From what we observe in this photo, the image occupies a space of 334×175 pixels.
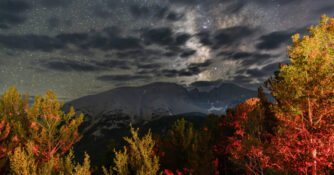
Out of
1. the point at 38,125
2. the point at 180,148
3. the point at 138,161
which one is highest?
the point at 38,125

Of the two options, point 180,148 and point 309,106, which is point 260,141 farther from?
point 180,148

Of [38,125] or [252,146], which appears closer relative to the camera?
[252,146]

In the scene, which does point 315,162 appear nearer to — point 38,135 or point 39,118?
point 38,135

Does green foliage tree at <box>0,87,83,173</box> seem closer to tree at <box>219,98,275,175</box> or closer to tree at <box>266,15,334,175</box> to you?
tree at <box>219,98,275,175</box>

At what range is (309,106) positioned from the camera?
966 cm

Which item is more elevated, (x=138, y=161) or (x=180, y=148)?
(x=138, y=161)

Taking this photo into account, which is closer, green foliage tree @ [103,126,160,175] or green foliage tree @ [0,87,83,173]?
green foliage tree @ [103,126,160,175]

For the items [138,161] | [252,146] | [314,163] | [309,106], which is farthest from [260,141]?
[138,161]

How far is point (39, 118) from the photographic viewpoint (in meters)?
12.2

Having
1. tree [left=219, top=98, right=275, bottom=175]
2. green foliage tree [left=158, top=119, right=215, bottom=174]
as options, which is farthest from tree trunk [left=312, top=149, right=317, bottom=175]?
green foliage tree [left=158, top=119, right=215, bottom=174]

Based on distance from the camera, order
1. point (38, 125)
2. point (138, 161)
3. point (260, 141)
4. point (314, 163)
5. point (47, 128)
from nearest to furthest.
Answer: point (138, 161) < point (314, 163) < point (260, 141) < point (47, 128) < point (38, 125)

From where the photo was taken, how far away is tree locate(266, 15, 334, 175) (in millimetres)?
8812

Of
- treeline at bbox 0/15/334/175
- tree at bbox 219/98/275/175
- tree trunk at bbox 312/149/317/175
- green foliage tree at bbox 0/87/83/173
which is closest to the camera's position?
treeline at bbox 0/15/334/175

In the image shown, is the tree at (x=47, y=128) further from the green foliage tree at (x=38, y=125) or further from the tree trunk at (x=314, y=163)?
the tree trunk at (x=314, y=163)
